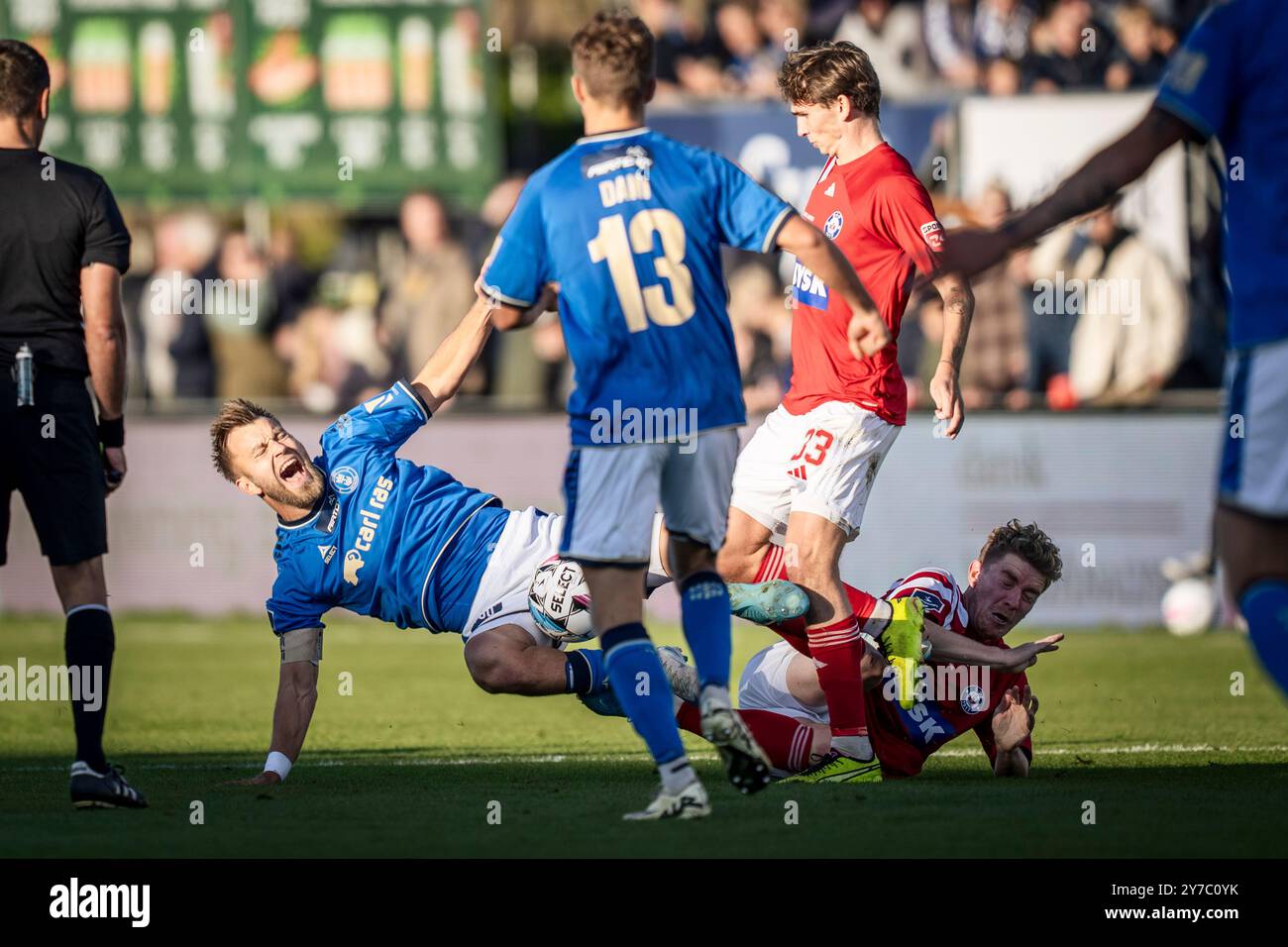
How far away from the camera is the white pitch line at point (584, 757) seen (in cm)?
802

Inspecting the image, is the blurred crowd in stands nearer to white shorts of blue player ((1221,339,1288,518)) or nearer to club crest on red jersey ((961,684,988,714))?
club crest on red jersey ((961,684,988,714))

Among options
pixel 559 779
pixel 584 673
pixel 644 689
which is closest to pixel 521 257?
pixel 644 689

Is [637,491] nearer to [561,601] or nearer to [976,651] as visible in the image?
[561,601]

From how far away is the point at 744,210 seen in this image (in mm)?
5898

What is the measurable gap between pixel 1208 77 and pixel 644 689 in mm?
2400

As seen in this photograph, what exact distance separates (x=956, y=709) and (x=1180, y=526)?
23.8ft

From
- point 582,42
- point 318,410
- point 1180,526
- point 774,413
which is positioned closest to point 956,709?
point 774,413

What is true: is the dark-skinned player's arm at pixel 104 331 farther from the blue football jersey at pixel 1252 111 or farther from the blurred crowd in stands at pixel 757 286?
the blurred crowd in stands at pixel 757 286

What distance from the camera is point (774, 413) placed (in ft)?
25.4

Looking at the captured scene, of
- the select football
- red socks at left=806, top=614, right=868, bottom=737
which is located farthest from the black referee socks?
red socks at left=806, top=614, right=868, bottom=737

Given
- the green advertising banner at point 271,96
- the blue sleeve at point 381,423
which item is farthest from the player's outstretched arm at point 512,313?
the green advertising banner at point 271,96

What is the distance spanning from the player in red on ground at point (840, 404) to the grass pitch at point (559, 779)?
1.87 ft

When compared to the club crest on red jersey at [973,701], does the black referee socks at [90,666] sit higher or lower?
higher

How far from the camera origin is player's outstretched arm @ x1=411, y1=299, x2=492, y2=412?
7.09m
